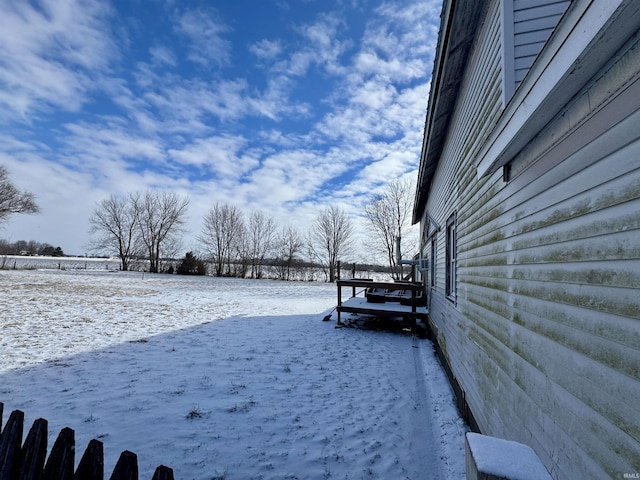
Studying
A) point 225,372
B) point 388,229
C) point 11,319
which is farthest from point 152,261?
point 225,372

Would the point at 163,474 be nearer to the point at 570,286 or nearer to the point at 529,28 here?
the point at 570,286

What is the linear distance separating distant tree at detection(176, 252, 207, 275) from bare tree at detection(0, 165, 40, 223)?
1355 cm

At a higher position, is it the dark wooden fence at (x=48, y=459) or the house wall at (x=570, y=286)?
the house wall at (x=570, y=286)

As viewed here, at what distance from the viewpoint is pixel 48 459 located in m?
1.59

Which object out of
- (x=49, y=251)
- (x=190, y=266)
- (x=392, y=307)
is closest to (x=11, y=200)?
(x=190, y=266)

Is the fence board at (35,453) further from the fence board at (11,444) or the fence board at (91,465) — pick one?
the fence board at (91,465)

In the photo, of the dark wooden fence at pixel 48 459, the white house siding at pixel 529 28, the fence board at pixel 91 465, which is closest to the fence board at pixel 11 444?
the dark wooden fence at pixel 48 459

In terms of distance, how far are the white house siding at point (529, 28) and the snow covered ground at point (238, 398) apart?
3.57 m

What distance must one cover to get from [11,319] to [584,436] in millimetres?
10578

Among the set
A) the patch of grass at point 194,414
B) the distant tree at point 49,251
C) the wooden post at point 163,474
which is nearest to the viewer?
the wooden post at point 163,474

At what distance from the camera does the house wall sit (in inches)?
48.2

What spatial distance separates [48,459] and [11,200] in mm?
36918

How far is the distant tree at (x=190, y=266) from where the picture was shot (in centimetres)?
3250

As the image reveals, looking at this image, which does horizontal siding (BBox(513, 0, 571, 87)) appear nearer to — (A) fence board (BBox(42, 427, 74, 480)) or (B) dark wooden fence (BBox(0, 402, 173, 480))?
(B) dark wooden fence (BBox(0, 402, 173, 480))
